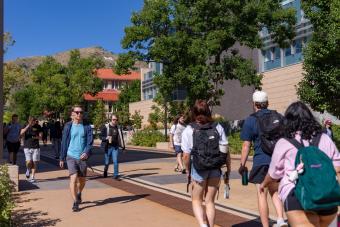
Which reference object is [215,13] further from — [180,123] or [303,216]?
[303,216]

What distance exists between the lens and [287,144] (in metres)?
4.18

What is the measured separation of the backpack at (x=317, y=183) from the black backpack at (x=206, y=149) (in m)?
2.33

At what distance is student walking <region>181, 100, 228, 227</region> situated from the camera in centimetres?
619

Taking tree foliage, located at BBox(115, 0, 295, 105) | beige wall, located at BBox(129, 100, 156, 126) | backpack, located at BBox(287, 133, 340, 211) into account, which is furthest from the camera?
beige wall, located at BBox(129, 100, 156, 126)

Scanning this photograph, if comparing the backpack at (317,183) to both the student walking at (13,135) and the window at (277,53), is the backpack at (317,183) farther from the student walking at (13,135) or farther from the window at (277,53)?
the window at (277,53)

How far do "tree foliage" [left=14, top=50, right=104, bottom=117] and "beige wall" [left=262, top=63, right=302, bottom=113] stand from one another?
917 inches

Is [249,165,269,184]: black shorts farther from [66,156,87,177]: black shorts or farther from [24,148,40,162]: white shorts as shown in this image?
[24,148,40,162]: white shorts

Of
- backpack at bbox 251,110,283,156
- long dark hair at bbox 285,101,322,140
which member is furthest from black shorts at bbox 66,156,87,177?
long dark hair at bbox 285,101,322,140

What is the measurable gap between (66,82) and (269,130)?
54933 millimetres

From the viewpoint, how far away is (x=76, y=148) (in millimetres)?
9195

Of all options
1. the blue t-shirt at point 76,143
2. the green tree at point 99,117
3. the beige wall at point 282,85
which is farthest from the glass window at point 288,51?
the blue t-shirt at point 76,143

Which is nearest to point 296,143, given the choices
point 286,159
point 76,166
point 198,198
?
point 286,159

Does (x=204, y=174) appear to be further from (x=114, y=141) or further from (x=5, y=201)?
(x=114, y=141)

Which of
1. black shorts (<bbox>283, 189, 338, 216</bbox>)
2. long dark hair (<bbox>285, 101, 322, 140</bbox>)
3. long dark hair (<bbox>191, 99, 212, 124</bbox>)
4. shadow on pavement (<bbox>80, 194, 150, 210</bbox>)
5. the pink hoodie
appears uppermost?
long dark hair (<bbox>191, 99, 212, 124</bbox>)
